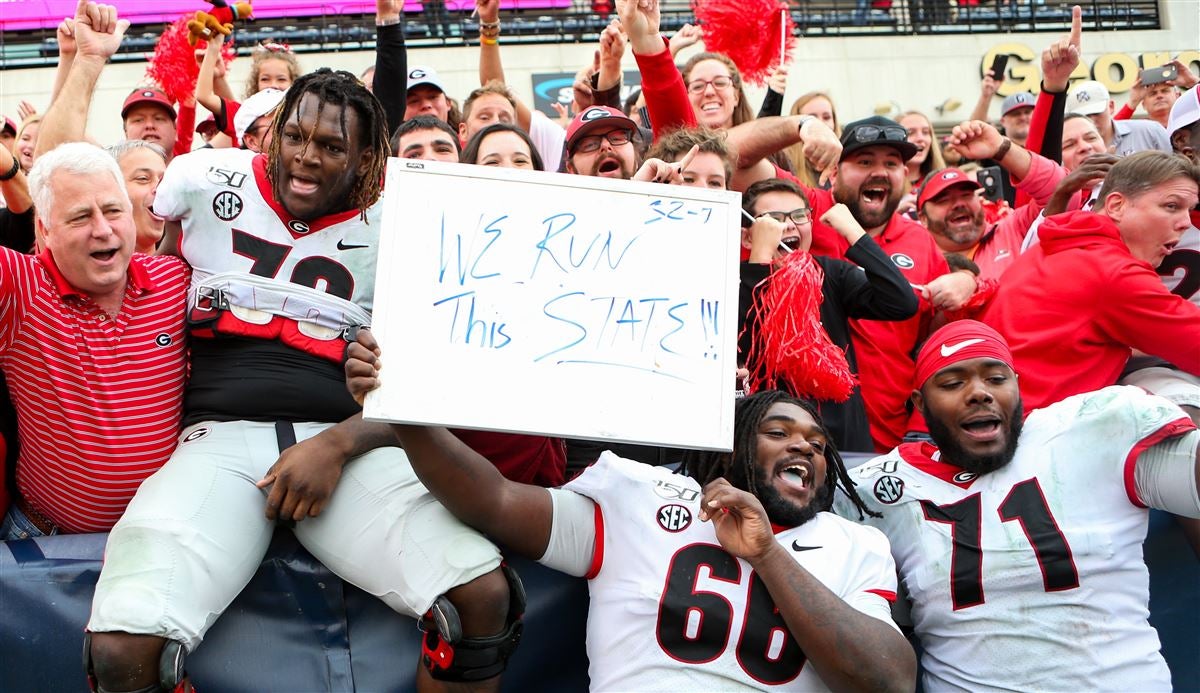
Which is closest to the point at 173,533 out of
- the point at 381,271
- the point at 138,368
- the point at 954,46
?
the point at 138,368

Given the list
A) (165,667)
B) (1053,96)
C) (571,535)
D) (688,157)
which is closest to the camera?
(165,667)

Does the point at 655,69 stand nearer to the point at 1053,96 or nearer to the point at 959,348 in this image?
the point at 959,348

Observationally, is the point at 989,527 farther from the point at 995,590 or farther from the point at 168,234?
the point at 168,234

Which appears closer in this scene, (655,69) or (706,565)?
(706,565)

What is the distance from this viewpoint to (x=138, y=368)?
9.39ft

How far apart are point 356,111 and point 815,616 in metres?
1.89

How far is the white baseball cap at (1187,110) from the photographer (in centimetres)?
516

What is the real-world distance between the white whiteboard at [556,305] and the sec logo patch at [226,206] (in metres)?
0.71

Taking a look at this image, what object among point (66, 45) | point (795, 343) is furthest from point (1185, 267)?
point (66, 45)

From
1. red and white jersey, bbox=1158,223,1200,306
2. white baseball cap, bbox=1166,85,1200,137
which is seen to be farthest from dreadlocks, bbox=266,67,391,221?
white baseball cap, bbox=1166,85,1200,137

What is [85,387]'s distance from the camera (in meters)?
2.79

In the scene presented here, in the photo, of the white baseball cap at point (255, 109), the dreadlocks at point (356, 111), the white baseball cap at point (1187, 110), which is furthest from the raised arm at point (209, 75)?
the white baseball cap at point (1187, 110)

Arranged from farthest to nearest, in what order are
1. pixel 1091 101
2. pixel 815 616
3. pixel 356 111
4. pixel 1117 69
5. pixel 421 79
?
1. pixel 1117 69
2. pixel 1091 101
3. pixel 421 79
4. pixel 356 111
5. pixel 815 616

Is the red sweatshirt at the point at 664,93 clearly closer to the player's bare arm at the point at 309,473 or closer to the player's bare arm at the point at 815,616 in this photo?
the player's bare arm at the point at 815,616
